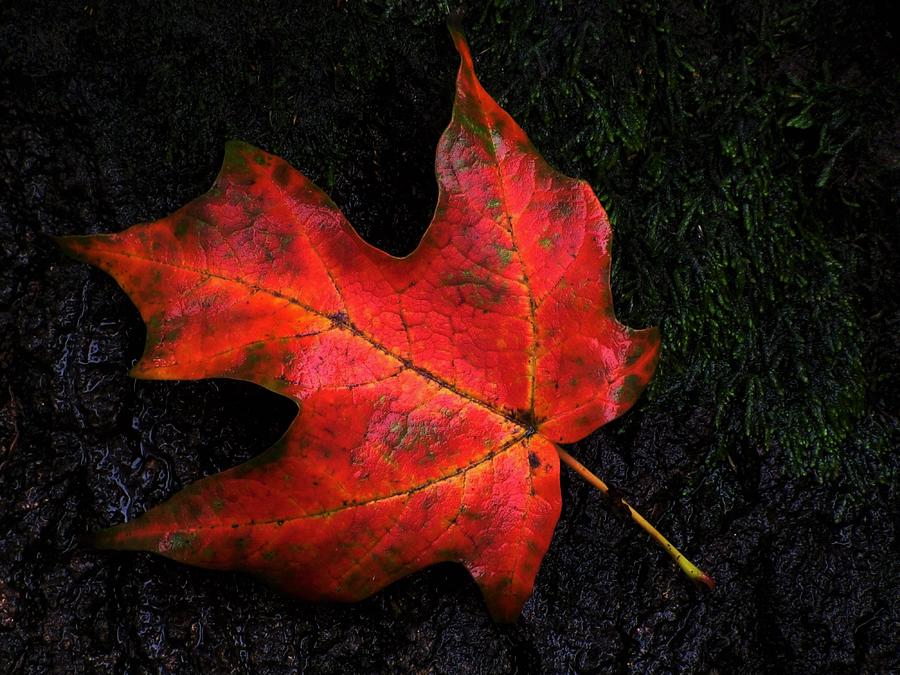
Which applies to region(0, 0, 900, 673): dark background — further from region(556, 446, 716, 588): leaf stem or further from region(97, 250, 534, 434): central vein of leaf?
region(97, 250, 534, 434): central vein of leaf

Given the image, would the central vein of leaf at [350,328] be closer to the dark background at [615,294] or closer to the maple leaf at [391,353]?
the maple leaf at [391,353]

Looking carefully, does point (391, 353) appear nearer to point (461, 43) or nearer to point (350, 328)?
point (350, 328)

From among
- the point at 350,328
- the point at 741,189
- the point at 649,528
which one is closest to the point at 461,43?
the point at 350,328

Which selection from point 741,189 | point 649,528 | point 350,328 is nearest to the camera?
point 350,328

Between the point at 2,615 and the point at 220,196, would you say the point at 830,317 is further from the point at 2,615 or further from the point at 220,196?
the point at 2,615

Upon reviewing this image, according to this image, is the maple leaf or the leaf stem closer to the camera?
the maple leaf

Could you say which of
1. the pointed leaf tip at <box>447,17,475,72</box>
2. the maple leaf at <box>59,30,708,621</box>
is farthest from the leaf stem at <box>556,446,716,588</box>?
the pointed leaf tip at <box>447,17,475,72</box>

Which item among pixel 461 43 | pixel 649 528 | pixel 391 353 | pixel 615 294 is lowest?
pixel 649 528
